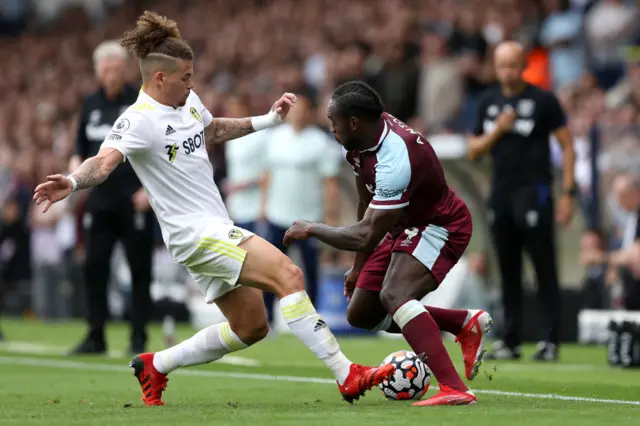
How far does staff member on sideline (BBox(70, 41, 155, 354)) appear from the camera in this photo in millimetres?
12086

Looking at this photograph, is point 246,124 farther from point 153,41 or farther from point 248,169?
point 248,169

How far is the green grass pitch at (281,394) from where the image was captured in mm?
6723

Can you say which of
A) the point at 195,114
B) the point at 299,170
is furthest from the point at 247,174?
the point at 195,114

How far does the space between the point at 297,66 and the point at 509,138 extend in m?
9.02

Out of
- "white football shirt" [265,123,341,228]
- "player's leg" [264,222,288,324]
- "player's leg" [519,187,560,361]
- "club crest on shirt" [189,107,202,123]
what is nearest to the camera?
"club crest on shirt" [189,107,202,123]

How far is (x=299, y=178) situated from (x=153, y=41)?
696 cm

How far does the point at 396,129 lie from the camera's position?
25.2 ft

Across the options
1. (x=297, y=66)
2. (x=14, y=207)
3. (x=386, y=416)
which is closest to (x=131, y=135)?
(x=386, y=416)

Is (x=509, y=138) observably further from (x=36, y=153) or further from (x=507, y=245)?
(x=36, y=153)

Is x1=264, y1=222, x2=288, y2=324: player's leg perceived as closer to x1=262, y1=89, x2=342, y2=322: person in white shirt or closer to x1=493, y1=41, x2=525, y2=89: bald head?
x1=262, y1=89, x2=342, y2=322: person in white shirt

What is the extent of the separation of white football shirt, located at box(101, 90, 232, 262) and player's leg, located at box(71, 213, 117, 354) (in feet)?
15.2

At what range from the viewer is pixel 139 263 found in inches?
481

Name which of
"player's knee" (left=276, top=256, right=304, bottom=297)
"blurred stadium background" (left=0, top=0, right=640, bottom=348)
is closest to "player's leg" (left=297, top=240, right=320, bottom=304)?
"blurred stadium background" (left=0, top=0, right=640, bottom=348)

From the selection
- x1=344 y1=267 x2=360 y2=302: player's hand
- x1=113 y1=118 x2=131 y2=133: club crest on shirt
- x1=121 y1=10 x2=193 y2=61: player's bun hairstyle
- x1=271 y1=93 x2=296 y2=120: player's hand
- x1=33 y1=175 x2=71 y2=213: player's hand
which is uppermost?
x1=121 y1=10 x2=193 y2=61: player's bun hairstyle
